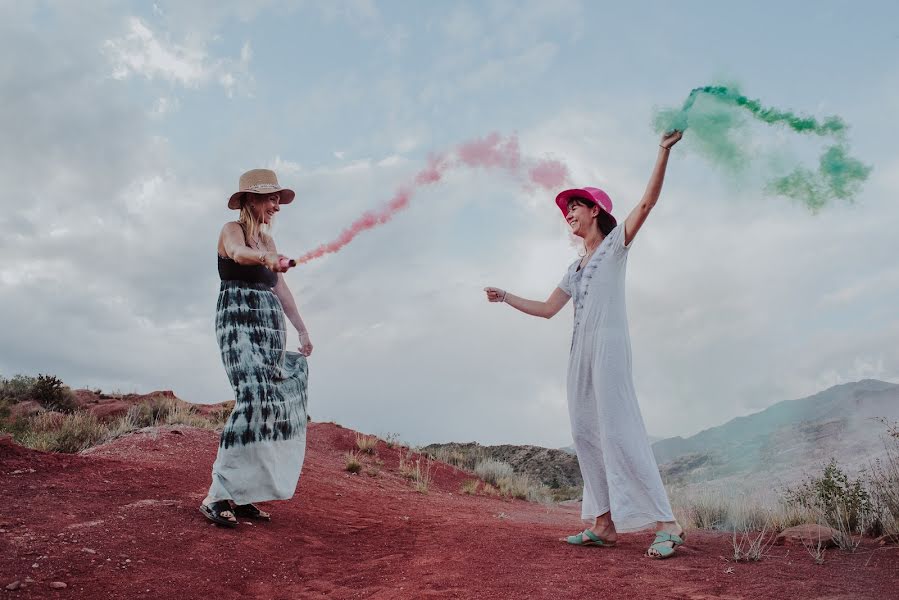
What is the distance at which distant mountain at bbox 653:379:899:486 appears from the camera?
15102 millimetres

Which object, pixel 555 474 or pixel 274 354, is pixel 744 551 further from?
pixel 555 474

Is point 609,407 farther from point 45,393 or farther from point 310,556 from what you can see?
point 45,393

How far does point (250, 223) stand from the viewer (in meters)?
5.54

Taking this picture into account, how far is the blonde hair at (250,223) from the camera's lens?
5508mm

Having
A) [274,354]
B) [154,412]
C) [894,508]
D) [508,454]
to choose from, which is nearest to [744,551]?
[894,508]

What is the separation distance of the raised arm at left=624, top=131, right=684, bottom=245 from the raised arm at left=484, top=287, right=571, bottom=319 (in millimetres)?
948

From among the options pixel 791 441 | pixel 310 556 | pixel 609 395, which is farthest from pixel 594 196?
pixel 791 441

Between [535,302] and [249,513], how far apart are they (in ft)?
9.60

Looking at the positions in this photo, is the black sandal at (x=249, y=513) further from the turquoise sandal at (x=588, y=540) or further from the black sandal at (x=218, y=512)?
the turquoise sandal at (x=588, y=540)

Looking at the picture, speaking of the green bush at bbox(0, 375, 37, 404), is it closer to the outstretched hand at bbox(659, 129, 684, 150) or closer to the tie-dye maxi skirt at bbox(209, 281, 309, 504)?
the tie-dye maxi skirt at bbox(209, 281, 309, 504)

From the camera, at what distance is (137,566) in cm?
434


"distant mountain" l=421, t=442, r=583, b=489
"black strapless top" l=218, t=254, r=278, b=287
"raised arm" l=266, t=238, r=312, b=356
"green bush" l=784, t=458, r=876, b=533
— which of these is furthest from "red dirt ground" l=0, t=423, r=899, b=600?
"distant mountain" l=421, t=442, r=583, b=489

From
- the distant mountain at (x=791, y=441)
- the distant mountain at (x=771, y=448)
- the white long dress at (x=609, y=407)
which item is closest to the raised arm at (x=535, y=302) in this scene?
the white long dress at (x=609, y=407)

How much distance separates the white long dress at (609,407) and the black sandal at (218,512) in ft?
8.78
